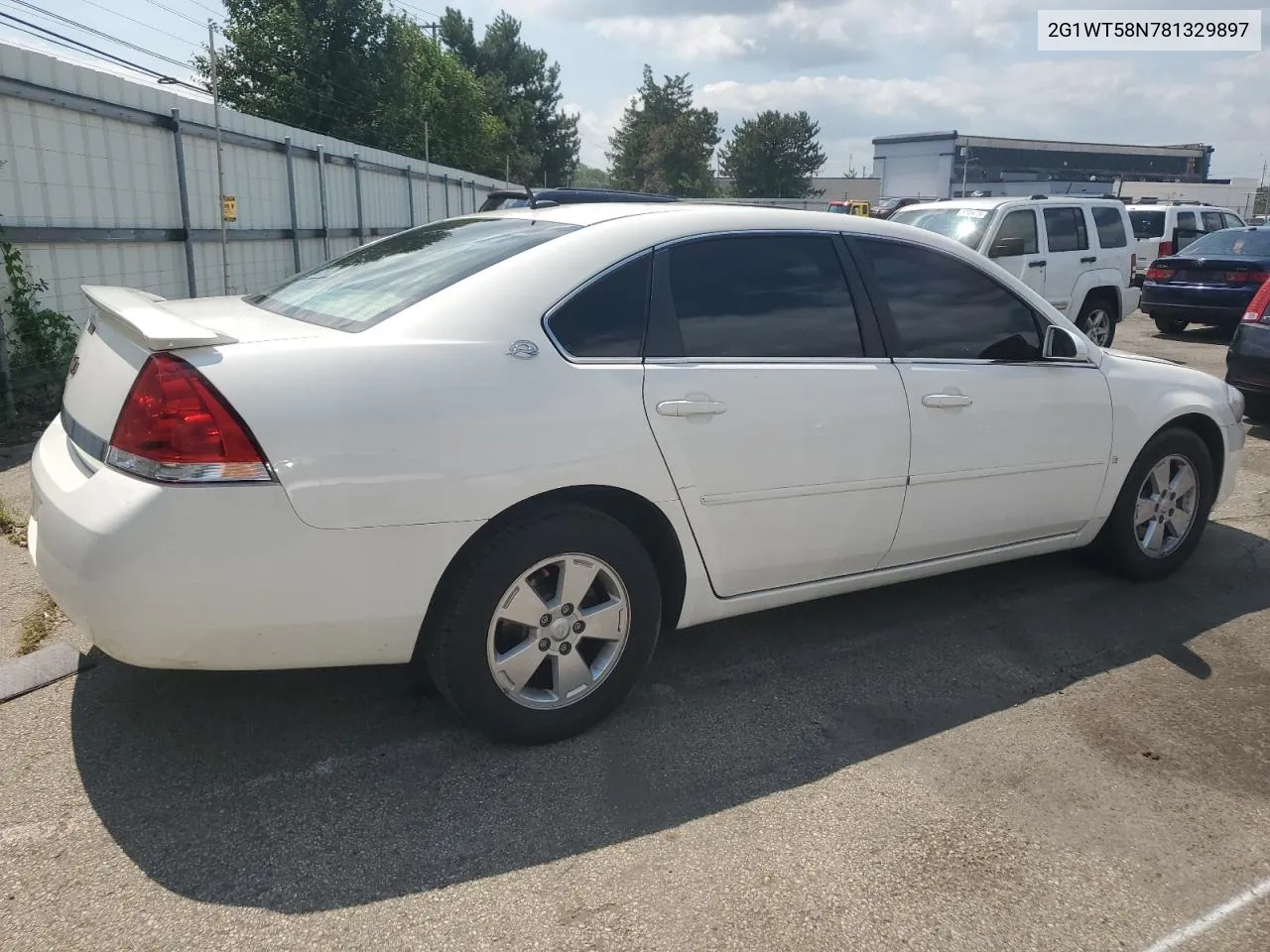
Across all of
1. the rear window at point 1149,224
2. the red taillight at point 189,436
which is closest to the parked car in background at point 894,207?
the rear window at point 1149,224

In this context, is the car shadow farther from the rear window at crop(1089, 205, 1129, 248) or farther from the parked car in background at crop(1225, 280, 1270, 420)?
the rear window at crop(1089, 205, 1129, 248)

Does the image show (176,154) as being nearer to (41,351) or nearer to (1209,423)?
(41,351)

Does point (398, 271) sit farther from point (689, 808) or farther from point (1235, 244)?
point (1235, 244)

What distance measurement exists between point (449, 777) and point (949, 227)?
9.75 metres

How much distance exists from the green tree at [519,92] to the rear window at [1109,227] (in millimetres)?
61668

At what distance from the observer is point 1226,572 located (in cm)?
498

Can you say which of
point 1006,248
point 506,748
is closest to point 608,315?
point 506,748

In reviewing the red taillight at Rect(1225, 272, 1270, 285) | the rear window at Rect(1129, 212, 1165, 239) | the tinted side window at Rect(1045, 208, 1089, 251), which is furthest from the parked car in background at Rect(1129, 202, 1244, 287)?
the tinted side window at Rect(1045, 208, 1089, 251)

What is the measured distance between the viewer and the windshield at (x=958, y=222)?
35.5ft

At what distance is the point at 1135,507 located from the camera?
4.58 m

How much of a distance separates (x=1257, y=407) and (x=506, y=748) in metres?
7.95

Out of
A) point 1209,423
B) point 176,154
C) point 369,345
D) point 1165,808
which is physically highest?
point 176,154

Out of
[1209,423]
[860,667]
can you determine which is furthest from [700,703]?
[1209,423]

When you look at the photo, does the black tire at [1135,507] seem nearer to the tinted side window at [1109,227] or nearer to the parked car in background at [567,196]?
the parked car in background at [567,196]
